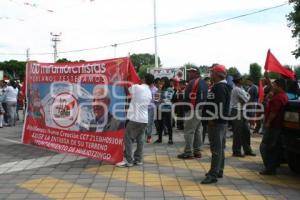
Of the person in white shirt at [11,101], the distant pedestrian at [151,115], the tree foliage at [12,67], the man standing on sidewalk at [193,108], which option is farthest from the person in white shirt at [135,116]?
the tree foliage at [12,67]

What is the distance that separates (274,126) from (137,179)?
7.89ft

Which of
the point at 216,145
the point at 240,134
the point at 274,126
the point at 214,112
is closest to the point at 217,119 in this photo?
the point at 214,112

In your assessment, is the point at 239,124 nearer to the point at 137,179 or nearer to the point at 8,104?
the point at 137,179

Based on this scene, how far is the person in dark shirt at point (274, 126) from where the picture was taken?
25.1ft

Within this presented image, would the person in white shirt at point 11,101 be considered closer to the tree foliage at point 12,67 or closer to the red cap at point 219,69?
the red cap at point 219,69

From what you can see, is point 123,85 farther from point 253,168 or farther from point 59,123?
point 253,168

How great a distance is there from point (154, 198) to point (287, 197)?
1829 mm

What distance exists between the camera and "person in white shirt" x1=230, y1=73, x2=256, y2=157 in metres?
9.70

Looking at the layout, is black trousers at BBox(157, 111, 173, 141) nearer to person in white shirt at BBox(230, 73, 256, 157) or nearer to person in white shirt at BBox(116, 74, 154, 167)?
person in white shirt at BBox(230, 73, 256, 157)

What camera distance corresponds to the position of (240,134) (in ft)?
31.8

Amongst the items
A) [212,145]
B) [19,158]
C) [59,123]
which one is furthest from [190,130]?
[19,158]

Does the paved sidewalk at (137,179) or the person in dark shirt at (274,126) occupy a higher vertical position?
the person in dark shirt at (274,126)

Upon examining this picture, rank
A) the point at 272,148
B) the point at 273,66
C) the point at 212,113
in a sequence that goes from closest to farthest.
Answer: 1. the point at 212,113
2. the point at 272,148
3. the point at 273,66

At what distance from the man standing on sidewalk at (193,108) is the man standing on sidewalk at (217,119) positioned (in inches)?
73.1
